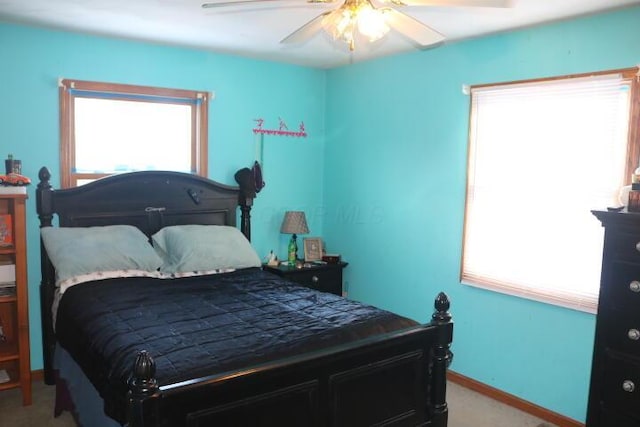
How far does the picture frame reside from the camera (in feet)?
14.5

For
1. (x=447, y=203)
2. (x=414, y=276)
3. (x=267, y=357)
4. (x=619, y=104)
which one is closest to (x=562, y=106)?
(x=619, y=104)

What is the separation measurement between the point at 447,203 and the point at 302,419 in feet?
6.84

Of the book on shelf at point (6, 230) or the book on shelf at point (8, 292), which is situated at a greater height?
the book on shelf at point (6, 230)

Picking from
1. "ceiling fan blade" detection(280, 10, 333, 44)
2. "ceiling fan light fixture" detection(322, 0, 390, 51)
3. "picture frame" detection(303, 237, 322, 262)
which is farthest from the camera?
"picture frame" detection(303, 237, 322, 262)

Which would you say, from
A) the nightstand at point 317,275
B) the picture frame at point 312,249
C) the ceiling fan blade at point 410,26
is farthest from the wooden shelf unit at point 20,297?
the ceiling fan blade at point 410,26

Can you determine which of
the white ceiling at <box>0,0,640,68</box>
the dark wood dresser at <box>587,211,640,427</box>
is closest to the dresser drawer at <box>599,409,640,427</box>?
the dark wood dresser at <box>587,211,640,427</box>

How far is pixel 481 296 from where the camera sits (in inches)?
137

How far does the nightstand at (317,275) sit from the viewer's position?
4.07m

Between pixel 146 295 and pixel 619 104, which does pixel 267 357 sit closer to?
pixel 146 295

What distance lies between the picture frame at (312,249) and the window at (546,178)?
133cm

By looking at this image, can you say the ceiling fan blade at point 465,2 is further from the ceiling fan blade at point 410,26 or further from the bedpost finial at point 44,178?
the bedpost finial at point 44,178

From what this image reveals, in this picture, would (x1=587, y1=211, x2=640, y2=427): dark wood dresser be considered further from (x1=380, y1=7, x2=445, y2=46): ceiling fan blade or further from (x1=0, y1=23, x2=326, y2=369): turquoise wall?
(x1=0, y1=23, x2=326, y2=369): turquoise wall

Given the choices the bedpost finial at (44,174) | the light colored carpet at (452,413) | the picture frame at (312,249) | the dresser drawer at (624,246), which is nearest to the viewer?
the dresser drawer at (624,246)

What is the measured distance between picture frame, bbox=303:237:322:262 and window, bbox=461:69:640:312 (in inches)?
52.5
